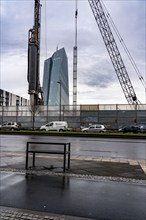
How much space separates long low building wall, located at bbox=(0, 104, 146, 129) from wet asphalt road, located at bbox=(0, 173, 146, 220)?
3848 cm

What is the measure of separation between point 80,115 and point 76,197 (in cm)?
4196

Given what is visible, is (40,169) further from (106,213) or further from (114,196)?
(106,213)

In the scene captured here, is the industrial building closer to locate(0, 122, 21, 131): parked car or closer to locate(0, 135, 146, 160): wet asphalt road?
locate(0, 122, 21, 131): parked car

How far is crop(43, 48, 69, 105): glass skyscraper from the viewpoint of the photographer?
313ft

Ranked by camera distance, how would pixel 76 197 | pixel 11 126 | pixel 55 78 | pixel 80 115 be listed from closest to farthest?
pixel 76 197 → pixel 11 126 → pixel 80 115 → pixel 55 78

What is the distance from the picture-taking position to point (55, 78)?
98.6m

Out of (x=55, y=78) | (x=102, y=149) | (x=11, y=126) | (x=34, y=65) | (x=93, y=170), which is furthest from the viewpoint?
(x=55, y=78)

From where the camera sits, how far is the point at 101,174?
845 cm

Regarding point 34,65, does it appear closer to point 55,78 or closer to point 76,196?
point 55,78

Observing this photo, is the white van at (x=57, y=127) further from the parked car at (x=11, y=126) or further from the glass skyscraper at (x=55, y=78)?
the glass skyscraper at (x=55, y=78)

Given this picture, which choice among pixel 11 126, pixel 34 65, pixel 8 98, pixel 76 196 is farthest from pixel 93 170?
pixel 8 98

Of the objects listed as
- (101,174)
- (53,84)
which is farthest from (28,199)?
(53,84)

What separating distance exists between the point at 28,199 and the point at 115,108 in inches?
1650

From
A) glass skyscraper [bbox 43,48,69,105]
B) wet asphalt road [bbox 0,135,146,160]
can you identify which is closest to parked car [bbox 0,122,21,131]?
wet asphalt road [bbox 0,135,146,160]
